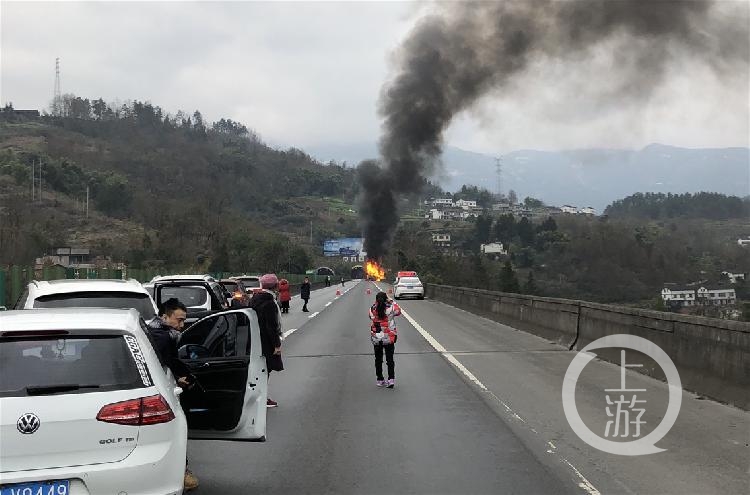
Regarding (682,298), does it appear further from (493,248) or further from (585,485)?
(493,248)

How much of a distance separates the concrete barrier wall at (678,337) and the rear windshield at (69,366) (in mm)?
7569

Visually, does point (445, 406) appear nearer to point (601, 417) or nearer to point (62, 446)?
point (601, 417)

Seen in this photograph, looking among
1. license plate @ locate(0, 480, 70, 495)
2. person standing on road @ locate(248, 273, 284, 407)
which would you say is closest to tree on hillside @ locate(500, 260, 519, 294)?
person standing on road @ locate(248, 273, 284, 407)

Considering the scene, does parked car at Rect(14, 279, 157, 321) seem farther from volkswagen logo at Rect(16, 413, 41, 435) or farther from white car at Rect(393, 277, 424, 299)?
white car at Rect(393, 277, 424, 299)

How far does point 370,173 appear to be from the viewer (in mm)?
82188

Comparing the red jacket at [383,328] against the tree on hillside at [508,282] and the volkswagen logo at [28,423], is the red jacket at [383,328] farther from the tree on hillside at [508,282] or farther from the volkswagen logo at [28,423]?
the tree on hillside at [508,282]

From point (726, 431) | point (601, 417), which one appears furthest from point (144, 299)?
point (726, 431)

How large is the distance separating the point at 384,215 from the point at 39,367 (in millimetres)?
84389

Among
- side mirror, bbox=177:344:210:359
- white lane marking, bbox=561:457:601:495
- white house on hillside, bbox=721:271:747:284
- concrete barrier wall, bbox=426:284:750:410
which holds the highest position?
white house on hillside, bbox=721:271:747:284

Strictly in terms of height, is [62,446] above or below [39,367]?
below

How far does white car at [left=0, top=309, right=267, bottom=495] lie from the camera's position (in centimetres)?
397

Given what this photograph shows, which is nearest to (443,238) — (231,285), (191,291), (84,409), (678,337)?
(231,285)

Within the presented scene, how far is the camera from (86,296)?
28.4ft

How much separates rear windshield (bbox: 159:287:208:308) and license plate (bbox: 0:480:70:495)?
9.72m
